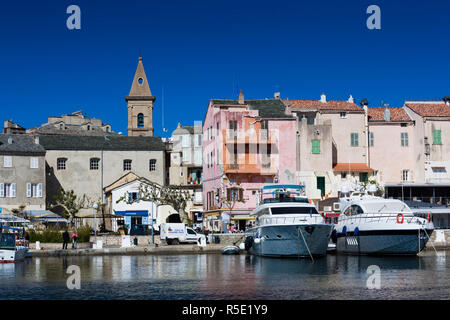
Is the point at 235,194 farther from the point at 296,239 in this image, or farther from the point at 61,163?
the point at 296,239

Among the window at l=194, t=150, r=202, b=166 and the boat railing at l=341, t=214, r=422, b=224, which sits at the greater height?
the window at l=194, t=150, r=202, b=166

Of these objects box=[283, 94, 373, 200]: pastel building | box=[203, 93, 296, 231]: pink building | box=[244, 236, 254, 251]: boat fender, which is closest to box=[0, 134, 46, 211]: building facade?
box=[203, 93, 296, 231]: pink building

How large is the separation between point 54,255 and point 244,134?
1031 inches

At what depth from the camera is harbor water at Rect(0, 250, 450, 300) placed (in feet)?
84.2

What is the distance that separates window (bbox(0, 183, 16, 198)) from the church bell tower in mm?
32647

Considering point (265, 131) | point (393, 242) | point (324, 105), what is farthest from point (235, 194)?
point (393, 242)

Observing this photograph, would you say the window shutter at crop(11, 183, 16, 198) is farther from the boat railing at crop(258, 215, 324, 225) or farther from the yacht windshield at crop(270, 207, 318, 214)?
the boat railing at crop(258, 215, 324, 225)

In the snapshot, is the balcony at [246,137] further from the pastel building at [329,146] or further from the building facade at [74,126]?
the building facade at [74,126]

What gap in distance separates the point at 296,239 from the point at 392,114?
35.9m

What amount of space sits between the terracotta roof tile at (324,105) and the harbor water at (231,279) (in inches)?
1180

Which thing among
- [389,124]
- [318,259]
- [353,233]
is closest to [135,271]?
[318,259]

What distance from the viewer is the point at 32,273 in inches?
1385

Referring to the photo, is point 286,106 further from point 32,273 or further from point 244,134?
point 32,273

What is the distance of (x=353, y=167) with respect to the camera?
7069 cm
